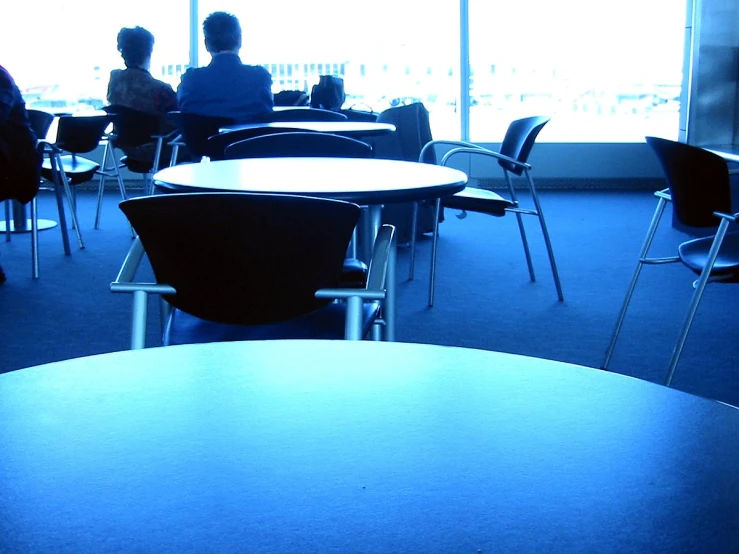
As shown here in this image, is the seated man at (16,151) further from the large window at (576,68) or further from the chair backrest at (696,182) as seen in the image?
the large window at (576,68)

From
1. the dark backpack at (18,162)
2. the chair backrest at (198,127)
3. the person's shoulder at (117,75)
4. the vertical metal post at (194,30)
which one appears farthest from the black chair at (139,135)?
the vertical metal post at (194,30)

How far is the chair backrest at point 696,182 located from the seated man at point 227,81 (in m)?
2.43

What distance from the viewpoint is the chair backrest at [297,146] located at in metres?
2.70

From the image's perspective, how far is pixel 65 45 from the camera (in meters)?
7.53

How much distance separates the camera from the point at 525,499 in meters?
0.49

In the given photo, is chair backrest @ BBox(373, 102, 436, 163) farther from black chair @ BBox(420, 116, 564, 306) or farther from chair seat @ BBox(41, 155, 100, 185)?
chair seat @ BBox(41, 155, 100, 185)

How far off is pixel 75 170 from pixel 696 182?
3491 mm

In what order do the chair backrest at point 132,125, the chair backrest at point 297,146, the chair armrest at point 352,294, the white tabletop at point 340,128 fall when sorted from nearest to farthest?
the chair armrest at point 352,294, the chair backrest at point 297,146, the white tabletop at point 340,128, the chair backrest at point 132,125

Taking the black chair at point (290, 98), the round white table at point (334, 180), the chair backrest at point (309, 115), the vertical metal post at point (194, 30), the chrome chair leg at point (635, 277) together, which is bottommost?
the chrome chair leg at point (635, 277)

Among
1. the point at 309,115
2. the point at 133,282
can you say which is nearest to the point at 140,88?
the point at 309,115

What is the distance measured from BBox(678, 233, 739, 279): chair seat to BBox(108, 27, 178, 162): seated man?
3361 millimetres

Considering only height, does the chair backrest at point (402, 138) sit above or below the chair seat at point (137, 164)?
above

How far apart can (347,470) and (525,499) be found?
10 centimetres

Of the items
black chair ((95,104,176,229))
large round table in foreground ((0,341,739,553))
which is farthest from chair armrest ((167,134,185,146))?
large round table in foreground ((0,341,739,553))
